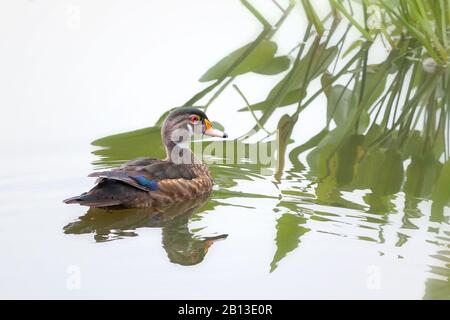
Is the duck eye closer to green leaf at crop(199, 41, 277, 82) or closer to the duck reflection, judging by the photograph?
the duck reflection

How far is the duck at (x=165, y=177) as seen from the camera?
21.7 feet

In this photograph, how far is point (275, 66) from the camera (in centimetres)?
980


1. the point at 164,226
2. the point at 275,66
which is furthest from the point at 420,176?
the point at 275,66

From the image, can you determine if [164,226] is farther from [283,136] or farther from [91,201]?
[283,136]

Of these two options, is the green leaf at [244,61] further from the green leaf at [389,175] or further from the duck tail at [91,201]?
the duck tail at [91,201]

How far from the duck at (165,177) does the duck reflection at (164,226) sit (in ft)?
0.27

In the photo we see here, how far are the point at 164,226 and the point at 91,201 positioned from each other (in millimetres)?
522

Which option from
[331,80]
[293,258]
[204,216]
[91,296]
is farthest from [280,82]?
[91,296]

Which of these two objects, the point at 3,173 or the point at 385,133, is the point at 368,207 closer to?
the point at 385,133

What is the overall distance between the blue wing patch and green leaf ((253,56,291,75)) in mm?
2822

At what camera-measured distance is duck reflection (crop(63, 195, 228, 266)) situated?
18.9 ft

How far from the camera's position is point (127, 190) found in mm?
6723

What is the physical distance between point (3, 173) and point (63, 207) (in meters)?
0.89

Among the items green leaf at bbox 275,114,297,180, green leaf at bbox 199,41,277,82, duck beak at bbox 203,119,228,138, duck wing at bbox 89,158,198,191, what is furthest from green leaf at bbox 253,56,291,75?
duck wing at bbox 89,158,198,191
